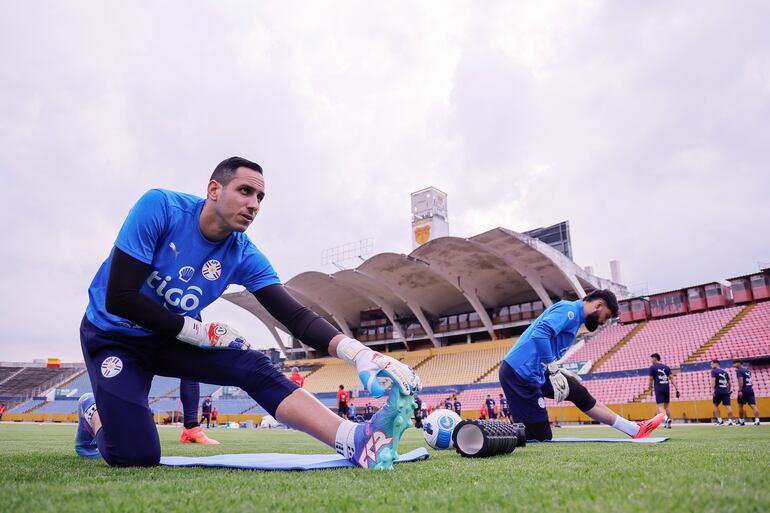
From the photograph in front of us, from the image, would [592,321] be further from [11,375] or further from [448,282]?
[11,375]

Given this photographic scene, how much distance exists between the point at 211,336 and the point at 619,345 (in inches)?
1239

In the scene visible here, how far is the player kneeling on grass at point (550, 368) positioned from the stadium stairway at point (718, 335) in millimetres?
21657

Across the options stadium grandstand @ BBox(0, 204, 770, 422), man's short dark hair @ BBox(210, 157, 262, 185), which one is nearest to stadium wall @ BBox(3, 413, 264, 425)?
stadium grandstand @ BBox(0, 204, 770, 422)

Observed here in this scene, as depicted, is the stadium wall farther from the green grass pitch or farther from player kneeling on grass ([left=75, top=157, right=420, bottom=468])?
the green grass pitch

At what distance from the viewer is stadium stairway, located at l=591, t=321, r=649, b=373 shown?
2892 centimetres

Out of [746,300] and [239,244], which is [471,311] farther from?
[239,244]

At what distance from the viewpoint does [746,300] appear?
98.9 ft

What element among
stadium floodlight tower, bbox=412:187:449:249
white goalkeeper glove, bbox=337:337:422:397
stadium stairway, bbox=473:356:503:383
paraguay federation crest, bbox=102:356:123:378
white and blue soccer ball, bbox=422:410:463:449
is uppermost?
stadium floodlight tower, bbox=412:187:449:249

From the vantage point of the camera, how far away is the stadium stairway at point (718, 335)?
24609 mm

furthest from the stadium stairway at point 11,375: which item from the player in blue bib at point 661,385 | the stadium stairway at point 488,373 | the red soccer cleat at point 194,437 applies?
the player in blue bib at point 661,385

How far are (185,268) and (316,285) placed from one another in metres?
39.3

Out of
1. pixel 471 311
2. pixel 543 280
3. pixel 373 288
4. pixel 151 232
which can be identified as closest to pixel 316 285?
pixel 373 288

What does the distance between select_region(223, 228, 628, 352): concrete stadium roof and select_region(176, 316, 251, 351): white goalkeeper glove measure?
91.0 ft

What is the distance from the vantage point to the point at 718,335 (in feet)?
85.9
